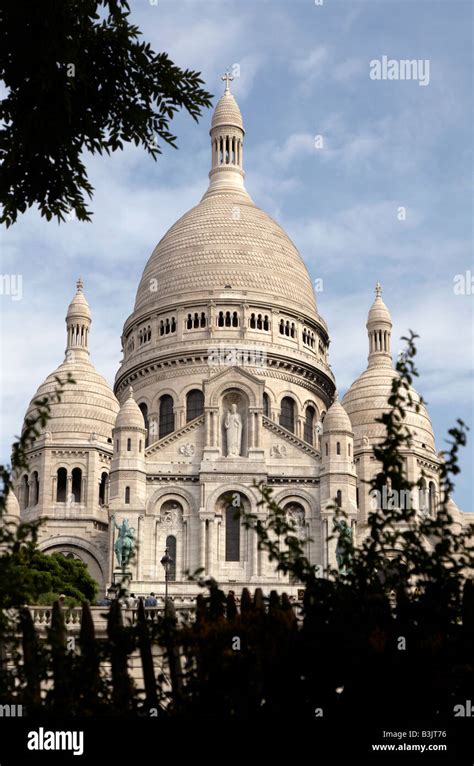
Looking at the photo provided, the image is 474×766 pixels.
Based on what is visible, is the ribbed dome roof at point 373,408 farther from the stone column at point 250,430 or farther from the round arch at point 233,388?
the stone column at point 250,430

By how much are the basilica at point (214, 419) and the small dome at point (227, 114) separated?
0.32 ft

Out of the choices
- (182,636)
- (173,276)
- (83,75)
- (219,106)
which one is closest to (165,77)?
(83,75)

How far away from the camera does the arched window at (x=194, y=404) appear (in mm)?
86312

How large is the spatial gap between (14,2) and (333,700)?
1240cm

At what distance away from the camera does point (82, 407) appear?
86.2 metres

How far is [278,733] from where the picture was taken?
→ 2308 cm

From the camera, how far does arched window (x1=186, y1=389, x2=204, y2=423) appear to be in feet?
283

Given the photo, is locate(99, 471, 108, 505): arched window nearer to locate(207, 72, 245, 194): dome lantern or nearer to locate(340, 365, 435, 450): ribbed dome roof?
locate(340, 365, 435, 450): ribbed dome roof

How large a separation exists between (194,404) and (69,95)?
60100mm

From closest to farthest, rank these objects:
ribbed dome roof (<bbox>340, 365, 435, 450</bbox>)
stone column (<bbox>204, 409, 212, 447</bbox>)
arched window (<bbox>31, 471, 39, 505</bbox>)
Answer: stone column (<bbox>204, 409, 212, 447</bbox>)
arched window (<bbox>31, 471, 39, 505</bbox>)
ribbed dome roof (<bbox>340, 365, 435, 450</bbox>)

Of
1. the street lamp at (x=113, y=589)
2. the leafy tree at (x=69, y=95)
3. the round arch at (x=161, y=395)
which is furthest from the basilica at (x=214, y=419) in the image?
the leafy tree at (x=69, y=95)

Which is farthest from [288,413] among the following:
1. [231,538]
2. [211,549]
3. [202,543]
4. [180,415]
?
[211,549]

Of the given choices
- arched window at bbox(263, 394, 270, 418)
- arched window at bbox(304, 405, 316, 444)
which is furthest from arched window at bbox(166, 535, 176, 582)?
arched window at bbox(304, 405, 316, 444)

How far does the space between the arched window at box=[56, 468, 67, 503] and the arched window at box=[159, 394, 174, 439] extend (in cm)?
602
